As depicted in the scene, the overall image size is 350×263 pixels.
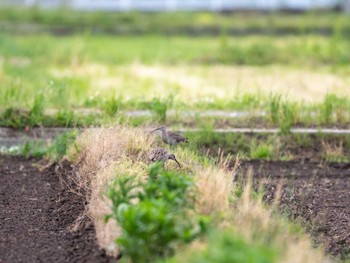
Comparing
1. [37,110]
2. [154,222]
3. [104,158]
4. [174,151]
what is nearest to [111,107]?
[37,110]

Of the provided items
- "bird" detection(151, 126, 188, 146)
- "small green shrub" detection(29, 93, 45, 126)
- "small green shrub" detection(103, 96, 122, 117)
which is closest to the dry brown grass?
"bird" detection(151, 126, 188, 146)

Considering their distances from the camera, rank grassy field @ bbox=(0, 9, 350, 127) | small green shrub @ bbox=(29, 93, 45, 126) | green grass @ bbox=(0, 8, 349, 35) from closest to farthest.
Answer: small green shrub @ bbox=(29, 93, 45, 126), grassy field @ bbox=(0, 9, 350, 127), green grass @ bbox=(0, 8, 349, 35)

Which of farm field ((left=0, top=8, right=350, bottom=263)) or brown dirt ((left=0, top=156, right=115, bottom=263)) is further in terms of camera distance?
brown dirt ((left=0, top=156, right=115, bottom=263))

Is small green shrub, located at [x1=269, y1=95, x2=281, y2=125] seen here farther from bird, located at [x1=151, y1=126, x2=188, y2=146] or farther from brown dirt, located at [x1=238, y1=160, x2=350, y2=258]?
bird, located at [x1=151, y1=126, x2=188, y2=146]

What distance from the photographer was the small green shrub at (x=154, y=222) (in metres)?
Answer: 5.16

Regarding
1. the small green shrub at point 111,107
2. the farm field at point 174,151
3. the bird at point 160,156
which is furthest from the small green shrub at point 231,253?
the small green shrub at point 111,107

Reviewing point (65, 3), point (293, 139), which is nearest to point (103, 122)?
point (293, 139)

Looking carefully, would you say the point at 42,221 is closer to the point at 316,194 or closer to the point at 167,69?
the point at 316,194

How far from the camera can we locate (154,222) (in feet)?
16.9

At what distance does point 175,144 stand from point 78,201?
108cm

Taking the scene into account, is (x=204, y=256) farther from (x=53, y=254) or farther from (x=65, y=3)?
(x=65, y=3)

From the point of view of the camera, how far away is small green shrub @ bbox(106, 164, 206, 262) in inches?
203

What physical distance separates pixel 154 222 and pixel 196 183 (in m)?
1.03

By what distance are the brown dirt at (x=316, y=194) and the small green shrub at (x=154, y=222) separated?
1.37m
